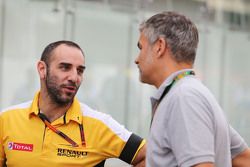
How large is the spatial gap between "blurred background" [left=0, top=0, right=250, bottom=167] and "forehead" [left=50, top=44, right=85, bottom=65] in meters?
3.52

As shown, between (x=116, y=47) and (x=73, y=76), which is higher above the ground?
(x=73, y=76)

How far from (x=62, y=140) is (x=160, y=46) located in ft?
3.47

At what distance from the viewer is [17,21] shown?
267 inches

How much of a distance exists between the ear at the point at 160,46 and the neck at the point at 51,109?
1062 mm

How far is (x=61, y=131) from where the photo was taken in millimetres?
3199

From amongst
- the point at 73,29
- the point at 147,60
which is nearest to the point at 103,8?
Result: the point at 73,29

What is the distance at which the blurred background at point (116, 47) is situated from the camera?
681cm

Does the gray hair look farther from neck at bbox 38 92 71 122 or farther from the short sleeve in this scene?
neck at bbox 38 92 71 122

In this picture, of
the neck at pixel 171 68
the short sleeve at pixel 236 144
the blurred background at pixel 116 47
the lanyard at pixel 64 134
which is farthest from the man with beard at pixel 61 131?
the blurred background at pixel 116 47

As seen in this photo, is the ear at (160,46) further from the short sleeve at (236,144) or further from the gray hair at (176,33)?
the short sleeve at (236,144)

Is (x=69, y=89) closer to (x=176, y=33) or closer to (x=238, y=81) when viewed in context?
(x=176, y=33)

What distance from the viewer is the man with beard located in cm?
315

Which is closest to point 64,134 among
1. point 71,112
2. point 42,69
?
point 71,112

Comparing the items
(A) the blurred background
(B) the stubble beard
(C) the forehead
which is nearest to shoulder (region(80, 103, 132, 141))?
(B) the stubble beard
